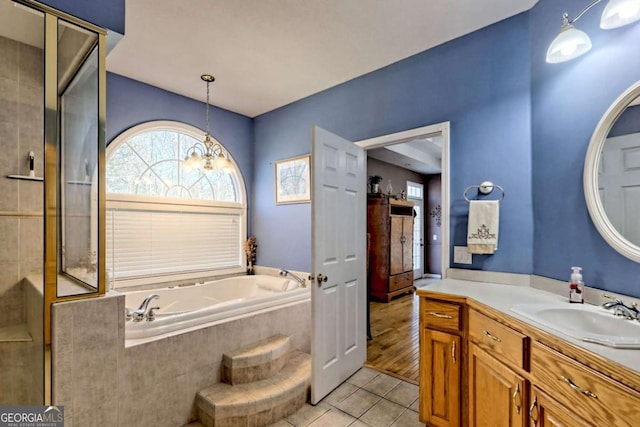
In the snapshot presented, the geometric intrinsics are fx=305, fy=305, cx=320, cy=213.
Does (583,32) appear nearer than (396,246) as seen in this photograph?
Yes

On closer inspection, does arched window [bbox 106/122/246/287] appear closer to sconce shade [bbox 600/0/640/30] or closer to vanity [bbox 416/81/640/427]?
vanity [bbox 416/81/640/427]

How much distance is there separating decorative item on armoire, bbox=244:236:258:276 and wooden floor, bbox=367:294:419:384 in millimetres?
1809

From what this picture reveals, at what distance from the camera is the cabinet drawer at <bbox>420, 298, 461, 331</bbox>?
1812 mm

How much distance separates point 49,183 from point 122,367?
45.1 inches

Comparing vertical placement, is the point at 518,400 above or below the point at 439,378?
above

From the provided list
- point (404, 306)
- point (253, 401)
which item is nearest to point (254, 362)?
point (253, 401)

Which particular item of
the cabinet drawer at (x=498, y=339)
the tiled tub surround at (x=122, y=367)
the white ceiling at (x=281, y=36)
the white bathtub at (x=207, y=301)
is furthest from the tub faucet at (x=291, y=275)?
the white ceiling at (x=281, y=36)

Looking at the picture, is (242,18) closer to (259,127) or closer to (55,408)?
(259,127)

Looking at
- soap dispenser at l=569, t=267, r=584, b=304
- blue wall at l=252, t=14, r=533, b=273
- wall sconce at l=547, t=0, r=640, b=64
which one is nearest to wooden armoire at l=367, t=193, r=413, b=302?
blue wall at l=252, t=14, r=533, b=273

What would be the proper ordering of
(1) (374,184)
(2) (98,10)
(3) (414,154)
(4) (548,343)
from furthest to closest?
(3) (414,154) < (1) (374,184) < (2) (98,10) < (4) (548,343)

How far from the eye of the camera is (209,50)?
8.70 feet

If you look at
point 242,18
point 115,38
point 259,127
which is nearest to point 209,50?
point 242,18

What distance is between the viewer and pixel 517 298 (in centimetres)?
177

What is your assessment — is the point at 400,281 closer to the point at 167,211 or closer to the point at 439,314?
the point at 439,314
